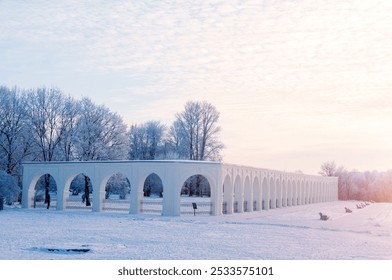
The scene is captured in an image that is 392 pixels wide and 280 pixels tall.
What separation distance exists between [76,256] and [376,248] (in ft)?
35.8

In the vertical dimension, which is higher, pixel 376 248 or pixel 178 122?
pixel 178 122

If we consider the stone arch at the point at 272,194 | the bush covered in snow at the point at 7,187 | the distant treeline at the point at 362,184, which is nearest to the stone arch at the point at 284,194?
the stone arch at the point at 272,194

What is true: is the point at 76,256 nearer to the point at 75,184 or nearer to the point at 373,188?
the point at 75,184

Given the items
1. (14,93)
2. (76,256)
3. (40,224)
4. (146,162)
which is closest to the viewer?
(76,256)

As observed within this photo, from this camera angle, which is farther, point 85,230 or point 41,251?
point 85,230

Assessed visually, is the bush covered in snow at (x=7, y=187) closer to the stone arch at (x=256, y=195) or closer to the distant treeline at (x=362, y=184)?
the stone arch at (x=256, y=195)

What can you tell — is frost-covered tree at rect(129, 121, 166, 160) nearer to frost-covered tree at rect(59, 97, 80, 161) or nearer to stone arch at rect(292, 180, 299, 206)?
stone arch at rect(292, 180, 299, 206)

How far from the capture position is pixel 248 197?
138ft

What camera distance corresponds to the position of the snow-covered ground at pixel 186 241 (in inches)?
647

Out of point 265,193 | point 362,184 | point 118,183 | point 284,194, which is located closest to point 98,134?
point 118,183

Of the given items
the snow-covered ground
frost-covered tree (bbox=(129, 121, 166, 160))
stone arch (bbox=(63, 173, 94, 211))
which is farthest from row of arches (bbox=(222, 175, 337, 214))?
frost-covered tree (bbox=(129, 121, 166, 160))

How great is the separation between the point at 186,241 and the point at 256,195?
24.7m

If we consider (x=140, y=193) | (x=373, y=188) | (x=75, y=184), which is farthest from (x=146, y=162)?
(x=373, y=188)
